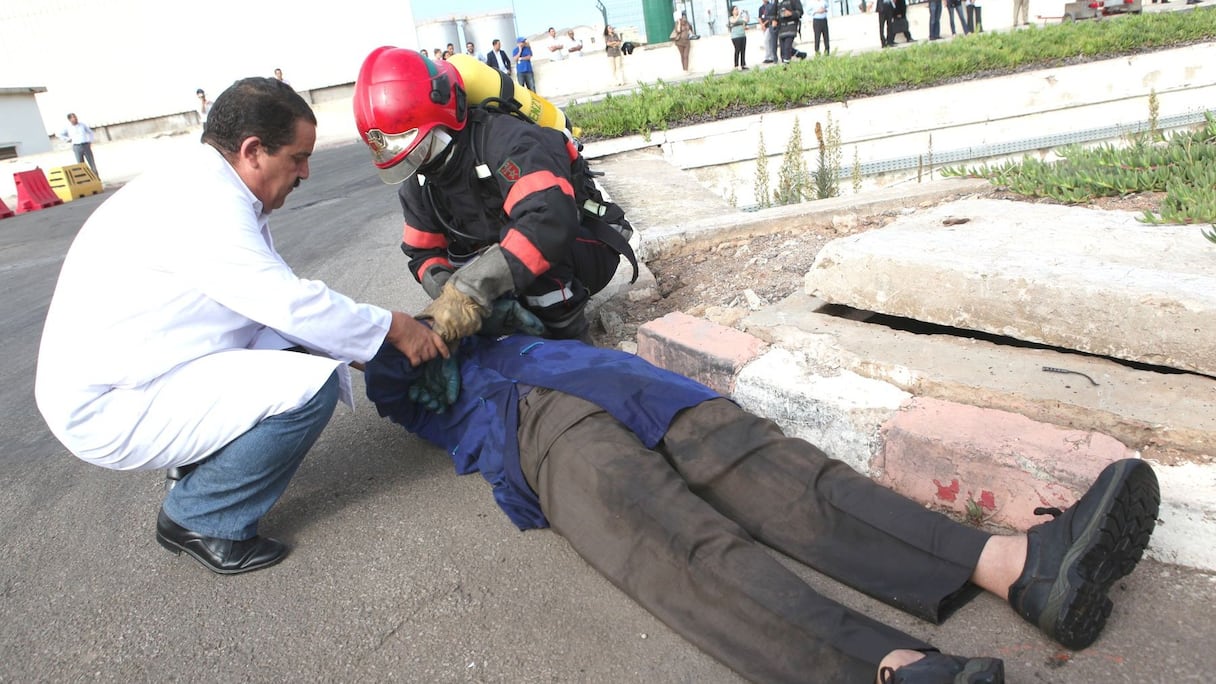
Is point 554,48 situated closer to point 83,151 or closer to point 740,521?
point 83,151

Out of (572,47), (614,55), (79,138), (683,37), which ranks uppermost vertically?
(572,47)

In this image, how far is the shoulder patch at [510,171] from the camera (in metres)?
3.15

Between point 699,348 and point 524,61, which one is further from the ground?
point 524,61

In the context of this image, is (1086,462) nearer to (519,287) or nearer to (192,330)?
(519,287)

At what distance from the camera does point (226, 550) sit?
2.52 meters

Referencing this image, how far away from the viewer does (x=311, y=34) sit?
29.7 metres

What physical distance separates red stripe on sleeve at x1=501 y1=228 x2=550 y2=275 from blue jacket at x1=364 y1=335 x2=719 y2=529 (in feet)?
0.92

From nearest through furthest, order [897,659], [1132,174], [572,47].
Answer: [897,659] < [1132,174] < [572,47]

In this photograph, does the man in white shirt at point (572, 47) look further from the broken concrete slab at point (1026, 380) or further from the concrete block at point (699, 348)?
the broken concrete slab at point (1026, 380)

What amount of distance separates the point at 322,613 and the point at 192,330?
0.93 m

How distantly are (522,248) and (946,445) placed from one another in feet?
5.31

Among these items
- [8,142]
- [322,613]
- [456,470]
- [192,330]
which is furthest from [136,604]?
[8,142]

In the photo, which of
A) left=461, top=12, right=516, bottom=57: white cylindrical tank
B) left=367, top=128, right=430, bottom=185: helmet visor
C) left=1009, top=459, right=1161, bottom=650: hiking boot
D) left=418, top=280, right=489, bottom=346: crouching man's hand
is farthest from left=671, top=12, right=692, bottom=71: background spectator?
left=1009, top=459, right=1161, bottom=650: hiking boot

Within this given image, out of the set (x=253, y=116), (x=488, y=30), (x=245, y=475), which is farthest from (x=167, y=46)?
(x=245, y=475)
